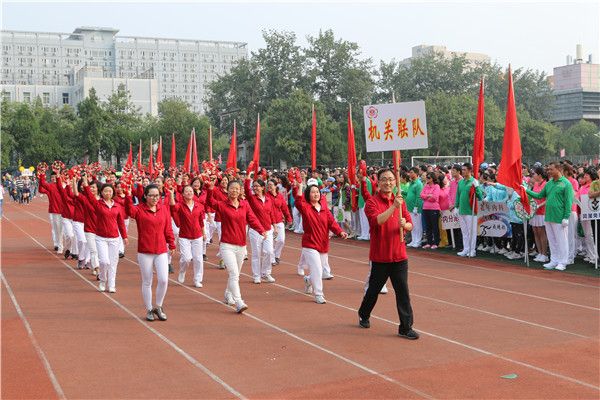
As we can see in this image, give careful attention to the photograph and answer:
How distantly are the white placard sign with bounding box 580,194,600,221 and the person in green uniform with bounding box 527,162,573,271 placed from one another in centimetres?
42

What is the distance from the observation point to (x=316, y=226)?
435 inches

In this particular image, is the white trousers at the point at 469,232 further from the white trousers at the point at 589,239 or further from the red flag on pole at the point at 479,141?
the white trousers at the point at 589,239

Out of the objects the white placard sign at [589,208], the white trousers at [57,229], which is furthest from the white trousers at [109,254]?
the white placard sign at [589,208]

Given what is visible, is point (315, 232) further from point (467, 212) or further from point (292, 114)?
point (292, 114)

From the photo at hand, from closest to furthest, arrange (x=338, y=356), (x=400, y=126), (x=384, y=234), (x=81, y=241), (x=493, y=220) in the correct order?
(x=338, y=356) < (x=384, y=234) < (x=400, y=126) < (x=81, y=241) < (x=493, y=220)

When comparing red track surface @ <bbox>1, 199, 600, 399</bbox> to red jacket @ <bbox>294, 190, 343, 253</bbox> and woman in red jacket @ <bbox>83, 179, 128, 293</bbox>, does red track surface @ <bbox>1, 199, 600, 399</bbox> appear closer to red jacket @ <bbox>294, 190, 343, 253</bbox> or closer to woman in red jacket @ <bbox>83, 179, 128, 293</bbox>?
woman in red jacket @ <bbox>83, 179, 128, 293</bbox>

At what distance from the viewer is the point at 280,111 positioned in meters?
51.6

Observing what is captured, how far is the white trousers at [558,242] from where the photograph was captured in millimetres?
13883

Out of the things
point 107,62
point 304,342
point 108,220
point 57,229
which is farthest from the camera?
point 107,62

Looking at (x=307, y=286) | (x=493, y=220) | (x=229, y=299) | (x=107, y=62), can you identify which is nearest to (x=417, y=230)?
(x=493, y=220)

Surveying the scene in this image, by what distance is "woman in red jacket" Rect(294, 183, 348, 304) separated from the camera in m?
10.9

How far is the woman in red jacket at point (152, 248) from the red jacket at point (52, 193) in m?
7.93

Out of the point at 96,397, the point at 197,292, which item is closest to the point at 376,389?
the point at 96,397

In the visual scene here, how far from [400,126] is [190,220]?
16.2 ft
